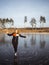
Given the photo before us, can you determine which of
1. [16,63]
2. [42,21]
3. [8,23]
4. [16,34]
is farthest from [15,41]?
[8,23]

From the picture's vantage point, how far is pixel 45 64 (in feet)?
22.2

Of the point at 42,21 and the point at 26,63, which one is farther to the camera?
the point at 42,21

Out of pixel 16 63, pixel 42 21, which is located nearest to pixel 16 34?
pixel 16 63

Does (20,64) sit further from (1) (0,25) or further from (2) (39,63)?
(1) (0,25)

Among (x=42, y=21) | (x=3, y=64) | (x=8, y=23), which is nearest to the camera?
(x=3, y=64)

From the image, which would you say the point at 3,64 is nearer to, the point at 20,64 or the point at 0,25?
the point at 20,64

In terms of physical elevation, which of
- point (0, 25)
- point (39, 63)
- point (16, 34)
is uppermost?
point (16, 34)

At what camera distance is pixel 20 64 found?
675 centimetres

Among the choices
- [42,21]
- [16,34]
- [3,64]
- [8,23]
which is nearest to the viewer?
[3,64]

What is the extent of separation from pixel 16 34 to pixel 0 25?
65731mm

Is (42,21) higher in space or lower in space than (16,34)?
lower

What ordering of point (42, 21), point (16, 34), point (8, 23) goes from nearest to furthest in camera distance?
point (16, 34) < point (42, 21) < point (8, 23)

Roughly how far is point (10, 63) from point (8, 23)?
225 feet

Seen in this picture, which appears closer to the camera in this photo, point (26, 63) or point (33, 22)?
point (26, 63)
